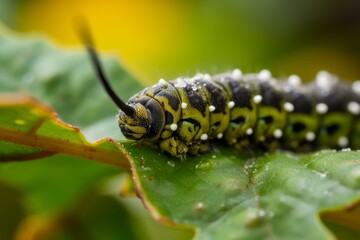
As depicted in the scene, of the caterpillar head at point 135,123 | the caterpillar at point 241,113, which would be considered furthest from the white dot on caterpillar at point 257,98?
the caterpillar head at point 135,123

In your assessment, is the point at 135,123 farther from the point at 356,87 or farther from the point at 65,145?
the point at 356,87

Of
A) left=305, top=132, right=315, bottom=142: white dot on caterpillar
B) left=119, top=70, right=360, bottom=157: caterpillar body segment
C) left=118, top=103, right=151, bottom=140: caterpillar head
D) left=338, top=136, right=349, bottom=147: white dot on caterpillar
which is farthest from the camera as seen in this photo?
left=338, top=136, right=349, bottom=147: white dot on caterpillar

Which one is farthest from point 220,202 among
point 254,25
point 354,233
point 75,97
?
point 254,25

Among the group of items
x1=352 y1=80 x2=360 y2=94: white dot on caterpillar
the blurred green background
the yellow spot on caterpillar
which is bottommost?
the blurred green background

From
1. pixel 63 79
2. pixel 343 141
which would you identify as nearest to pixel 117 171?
pixel 63 79

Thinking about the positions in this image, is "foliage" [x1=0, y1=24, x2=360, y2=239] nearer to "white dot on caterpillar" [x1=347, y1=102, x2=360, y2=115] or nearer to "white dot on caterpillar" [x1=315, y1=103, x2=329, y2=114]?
"white dot on caterpillar" [x1=315, y1=103, x2=329, y2=114]

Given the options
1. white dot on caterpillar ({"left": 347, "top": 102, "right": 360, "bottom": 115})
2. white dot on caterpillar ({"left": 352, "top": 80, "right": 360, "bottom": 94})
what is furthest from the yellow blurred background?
white dot on caterpillar ({"left": 347, "top": 102, "right": 360, "bottom": 115})
